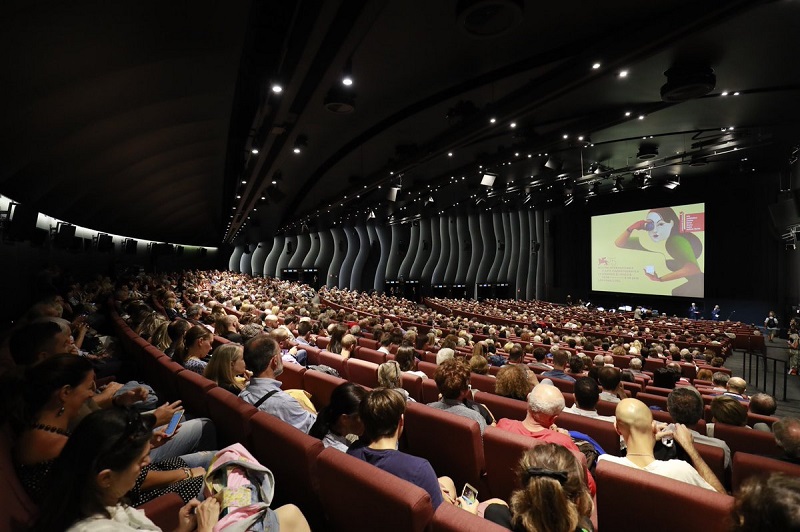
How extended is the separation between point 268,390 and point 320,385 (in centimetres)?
82

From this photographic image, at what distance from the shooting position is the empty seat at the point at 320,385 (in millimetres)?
3615

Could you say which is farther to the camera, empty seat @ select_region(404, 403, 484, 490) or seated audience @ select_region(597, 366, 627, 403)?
seated audience @ select_region(597, 366, 627, 403)

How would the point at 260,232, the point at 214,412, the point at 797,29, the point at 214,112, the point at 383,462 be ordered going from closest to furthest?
the point at 383,462 → the point at 214,412 → the point at 797,29 → the point at 214,112 → the point at 260,232

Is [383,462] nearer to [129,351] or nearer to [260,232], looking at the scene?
[129,351]

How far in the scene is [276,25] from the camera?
5.39 m

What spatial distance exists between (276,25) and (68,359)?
193 inches

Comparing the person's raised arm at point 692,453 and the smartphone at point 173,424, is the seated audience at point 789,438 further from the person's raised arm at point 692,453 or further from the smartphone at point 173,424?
the smartphone at point 173,424

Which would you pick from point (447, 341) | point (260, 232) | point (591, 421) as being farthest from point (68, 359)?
point (260, 232)

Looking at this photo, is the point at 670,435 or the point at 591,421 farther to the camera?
the point at 591,421

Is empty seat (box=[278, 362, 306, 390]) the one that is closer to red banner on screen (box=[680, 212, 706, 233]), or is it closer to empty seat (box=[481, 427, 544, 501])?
empty seat (box=[481, 427, 544, 501])

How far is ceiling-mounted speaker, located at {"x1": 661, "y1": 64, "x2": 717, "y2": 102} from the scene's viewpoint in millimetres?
7238

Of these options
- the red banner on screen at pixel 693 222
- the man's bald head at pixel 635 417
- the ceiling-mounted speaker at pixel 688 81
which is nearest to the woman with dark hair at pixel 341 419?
the man's bald head at pixel 635 417

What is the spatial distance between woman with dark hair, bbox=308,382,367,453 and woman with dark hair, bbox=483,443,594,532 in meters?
1.10

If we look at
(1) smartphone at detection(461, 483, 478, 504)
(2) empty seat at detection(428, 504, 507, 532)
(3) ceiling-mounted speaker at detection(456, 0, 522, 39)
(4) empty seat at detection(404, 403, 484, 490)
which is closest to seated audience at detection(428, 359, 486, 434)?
(4) empty seat at detection(404, 403, 484, 490)
